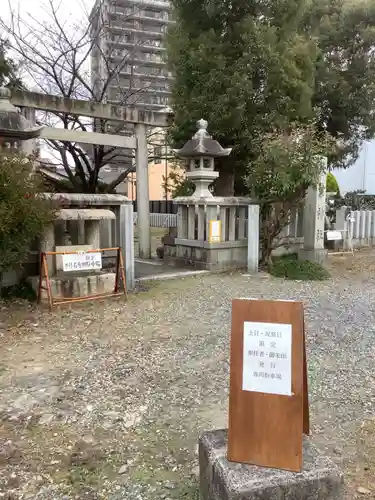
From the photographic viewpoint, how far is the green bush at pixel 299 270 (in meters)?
7.77

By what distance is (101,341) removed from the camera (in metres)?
4.42

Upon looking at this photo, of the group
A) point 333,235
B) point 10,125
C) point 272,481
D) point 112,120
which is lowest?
point 272,481

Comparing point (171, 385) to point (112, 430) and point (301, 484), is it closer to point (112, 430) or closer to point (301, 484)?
point (112, 430)

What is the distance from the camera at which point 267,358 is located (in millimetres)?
1907

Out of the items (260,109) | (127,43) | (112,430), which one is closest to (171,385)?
(112,430)

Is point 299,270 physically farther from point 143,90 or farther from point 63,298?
point 143,90

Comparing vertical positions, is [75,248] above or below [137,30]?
below

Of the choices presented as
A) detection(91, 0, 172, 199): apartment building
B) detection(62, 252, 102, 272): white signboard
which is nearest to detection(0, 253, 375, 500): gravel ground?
detection(62, 252, 102, 272): white signboard

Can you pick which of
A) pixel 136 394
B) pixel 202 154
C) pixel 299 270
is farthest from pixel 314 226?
pixel 136 394

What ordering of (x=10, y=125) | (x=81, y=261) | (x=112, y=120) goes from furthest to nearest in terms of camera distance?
(x=112, y=120) < (x=81, y=261) < (x=10, y=125)

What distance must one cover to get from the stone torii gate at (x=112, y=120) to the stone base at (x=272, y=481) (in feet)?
22.5

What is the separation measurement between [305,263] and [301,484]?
21.8 feet

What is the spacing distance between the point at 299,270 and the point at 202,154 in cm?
291

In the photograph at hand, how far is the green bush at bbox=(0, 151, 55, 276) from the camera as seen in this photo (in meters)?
4.86
